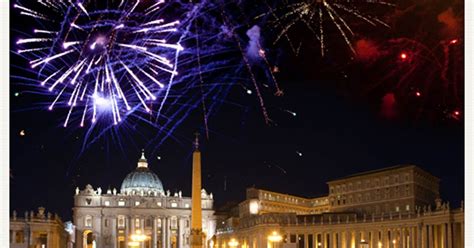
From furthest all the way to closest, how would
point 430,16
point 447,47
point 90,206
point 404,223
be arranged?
point 90,206 < point 404,223 < point 447,47 < point 430,16

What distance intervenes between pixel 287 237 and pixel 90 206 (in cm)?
4869

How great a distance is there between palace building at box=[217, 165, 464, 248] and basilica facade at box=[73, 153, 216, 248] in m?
22.9

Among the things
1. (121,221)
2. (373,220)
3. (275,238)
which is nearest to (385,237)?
(373,220)

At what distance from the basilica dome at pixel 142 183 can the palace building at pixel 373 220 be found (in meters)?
29.1

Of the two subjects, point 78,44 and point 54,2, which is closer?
point 54,2

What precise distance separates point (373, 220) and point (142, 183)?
63.5 meters

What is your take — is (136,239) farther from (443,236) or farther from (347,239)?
(347,239)

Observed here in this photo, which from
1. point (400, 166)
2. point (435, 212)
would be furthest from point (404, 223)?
point (400, 166)

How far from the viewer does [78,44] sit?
25.2 metres

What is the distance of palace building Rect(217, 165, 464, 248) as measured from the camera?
66.9 meters
